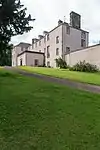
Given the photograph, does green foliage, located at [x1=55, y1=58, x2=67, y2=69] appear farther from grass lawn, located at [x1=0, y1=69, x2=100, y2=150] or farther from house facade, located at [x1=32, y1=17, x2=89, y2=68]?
grass lawn, located at [x1=0, y1=69, x2=100, y2=150]

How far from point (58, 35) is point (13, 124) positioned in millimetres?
45795

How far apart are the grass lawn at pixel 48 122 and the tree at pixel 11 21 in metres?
11.3

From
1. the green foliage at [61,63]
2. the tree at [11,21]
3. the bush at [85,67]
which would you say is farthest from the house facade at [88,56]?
the tree at [11,21]

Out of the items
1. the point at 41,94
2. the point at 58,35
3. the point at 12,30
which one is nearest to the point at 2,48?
the point at 12,30

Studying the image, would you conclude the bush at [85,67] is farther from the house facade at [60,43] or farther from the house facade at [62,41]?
the house facade at [62,41]

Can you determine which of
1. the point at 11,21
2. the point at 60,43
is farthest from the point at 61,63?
the point at 11,21

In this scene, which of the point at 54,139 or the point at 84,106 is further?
the point at 84,106

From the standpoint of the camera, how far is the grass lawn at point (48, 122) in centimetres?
723

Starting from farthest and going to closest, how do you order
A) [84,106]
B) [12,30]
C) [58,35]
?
[58,35], [12,30], [84,106]

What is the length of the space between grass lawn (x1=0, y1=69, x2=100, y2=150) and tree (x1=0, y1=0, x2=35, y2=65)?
11.3m

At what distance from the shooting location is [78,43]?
54406 millimetres

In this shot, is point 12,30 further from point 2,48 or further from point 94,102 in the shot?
point 94,102

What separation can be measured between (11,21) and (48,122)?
16196 mm

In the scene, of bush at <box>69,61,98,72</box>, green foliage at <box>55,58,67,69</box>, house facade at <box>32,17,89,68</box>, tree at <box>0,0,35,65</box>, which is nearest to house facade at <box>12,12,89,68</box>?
house facade at <box>32,17,89,68</box>
